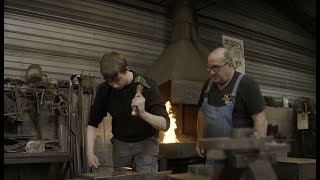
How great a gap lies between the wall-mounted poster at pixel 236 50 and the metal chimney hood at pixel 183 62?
2.70ft

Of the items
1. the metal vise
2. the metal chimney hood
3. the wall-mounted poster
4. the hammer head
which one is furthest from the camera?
the wall-mounted poster

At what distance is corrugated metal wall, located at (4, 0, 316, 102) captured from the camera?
4.96 meters

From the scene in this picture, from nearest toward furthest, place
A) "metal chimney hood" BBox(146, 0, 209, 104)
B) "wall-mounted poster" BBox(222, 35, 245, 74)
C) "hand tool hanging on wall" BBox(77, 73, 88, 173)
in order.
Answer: "hand tool hanging on wall" BBox(77, 73, 88, 173)
"metal chimney hood" BBox(146, 0, 209, 104)
"wall-mounted poster" BBox(222, 35, 245, 74)

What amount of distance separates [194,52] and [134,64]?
951 millimetres

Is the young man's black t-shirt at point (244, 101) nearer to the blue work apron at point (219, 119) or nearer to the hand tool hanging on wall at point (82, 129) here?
the blue work apron at point (219, 119)

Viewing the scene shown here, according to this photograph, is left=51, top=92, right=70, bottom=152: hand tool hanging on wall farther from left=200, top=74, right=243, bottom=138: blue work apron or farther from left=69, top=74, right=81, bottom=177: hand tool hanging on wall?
left=200, top=74, right=243, bottom=138: blue work apron

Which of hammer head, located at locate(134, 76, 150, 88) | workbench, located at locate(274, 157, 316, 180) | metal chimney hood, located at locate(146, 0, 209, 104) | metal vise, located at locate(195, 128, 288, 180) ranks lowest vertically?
workbench, located at locate(274, 157, 316, 180)

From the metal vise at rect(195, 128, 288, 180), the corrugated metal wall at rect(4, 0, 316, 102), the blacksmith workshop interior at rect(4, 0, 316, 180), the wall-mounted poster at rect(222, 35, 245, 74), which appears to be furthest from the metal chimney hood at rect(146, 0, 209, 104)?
the metal vise at rect(195, 128, 288, 180)

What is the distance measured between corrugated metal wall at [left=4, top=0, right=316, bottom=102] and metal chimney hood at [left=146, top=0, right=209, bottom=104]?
0.35 meters

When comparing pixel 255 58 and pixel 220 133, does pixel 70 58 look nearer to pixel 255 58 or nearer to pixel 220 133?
pixel 220 133

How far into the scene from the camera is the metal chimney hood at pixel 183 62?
5219 millimetres

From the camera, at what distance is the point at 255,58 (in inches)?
306

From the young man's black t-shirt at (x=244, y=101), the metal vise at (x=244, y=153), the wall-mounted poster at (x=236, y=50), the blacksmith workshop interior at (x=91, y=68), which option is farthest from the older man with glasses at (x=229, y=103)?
the wall-mounted poster at (x=236, y=50)

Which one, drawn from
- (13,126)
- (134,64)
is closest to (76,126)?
(13,126)
